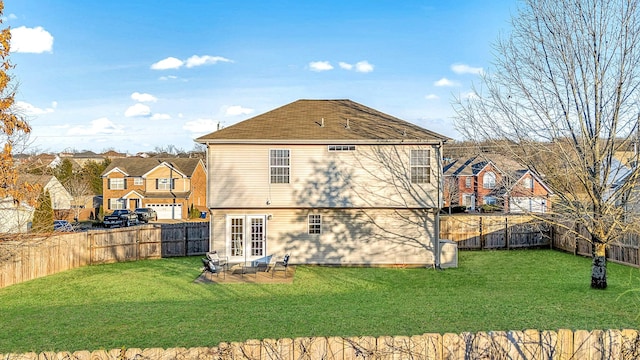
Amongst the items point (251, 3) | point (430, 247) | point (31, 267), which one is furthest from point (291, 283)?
point (251, 3)

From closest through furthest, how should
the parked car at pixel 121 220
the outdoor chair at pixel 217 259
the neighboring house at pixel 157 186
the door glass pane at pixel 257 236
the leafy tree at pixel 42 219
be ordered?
the leafy tree at pixel 42 219
the outdoor chair at pixel 217 259
the door glass pane at pixel 257 236
the parked car at pixel 121 220
the neighboring house at pixel 157 186

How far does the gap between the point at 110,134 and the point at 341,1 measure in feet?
140

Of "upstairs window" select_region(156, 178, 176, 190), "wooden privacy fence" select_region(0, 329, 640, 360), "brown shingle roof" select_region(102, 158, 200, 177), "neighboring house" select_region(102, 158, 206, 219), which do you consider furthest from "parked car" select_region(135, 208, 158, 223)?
"wooden privacy fence" select_region(0, 329, 640, 360)

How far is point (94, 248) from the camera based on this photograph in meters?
18.3

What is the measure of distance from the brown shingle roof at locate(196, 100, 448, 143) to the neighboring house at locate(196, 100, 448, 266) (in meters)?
0.09

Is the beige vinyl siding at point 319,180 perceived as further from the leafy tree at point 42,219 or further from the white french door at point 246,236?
the leafy tree at point 42,219

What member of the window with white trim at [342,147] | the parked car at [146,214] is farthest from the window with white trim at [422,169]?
the parked car at [146,214]

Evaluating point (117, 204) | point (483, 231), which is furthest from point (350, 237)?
point (117, 204)

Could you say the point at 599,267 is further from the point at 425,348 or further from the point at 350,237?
the point at 425,348

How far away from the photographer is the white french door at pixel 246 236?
1703 cm

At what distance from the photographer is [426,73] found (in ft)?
73.4

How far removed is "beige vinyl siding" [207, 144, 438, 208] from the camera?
1688cm

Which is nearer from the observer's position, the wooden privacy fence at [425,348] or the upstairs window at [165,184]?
the wooden privacy fence at [425,348]

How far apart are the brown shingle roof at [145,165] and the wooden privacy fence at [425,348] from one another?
146 feet
